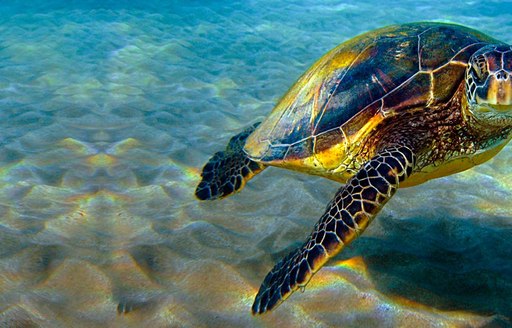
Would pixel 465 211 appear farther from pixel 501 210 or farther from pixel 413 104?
pixel 413 104

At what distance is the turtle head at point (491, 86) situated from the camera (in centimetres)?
217

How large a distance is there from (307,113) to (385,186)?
1105 millimetres

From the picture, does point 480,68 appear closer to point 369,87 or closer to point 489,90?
point 489,90

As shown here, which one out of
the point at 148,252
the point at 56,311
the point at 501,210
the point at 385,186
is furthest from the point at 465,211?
the point at 56,311

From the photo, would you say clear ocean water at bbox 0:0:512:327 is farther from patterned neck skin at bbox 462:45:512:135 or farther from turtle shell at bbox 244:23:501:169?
patterned neck skin at bbox 462:45:512:135

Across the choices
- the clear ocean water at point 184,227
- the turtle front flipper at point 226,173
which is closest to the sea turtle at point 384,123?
the turtle front flipper at point 226,173

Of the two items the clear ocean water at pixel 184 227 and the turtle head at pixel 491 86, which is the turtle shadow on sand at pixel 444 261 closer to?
the clear ocean water at pixel 184 227

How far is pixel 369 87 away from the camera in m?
2.78

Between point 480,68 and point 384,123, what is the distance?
0.65 m

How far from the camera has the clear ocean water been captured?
7.20 ft

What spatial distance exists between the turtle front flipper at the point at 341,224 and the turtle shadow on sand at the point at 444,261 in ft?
1.71

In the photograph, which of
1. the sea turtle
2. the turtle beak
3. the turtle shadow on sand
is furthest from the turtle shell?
the turtle shadow on sand

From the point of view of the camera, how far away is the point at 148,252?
8.77 ft

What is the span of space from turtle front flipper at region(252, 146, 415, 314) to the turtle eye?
606mm
